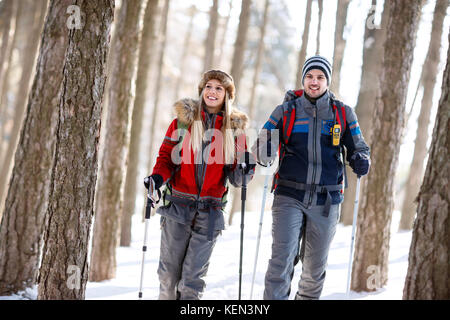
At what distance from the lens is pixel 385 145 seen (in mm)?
5629

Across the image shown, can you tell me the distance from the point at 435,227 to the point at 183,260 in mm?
2176

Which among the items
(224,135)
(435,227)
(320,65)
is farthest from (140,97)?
(435,227)

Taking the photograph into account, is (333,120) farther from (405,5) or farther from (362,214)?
(405,5)

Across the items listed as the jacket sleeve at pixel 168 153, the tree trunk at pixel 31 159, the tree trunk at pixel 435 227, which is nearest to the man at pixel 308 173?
the tree trunk at pixel 435 227

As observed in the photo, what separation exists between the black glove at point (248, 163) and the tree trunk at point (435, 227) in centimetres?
147

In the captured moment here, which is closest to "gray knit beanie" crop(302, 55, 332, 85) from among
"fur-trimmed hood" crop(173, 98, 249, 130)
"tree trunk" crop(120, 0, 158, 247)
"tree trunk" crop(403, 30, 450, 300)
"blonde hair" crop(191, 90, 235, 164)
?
"fur-trimmed hood" crop(173, 98, 249, 130)

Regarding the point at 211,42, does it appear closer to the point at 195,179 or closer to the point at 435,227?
the point at 195,179

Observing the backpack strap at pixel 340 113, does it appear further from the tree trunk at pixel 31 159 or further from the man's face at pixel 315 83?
the tree trunk at pixel 31 159

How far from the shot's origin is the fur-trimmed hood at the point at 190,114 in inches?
153

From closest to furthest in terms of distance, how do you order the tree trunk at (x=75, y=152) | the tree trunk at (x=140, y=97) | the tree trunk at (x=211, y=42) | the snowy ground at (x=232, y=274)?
the tree trunk at (x=75, y=152), the snowy ground at (x=232, y=274), the tree trunk at (x=140, y=97), the tree trunk at (x=211, y=42)

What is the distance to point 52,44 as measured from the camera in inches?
196

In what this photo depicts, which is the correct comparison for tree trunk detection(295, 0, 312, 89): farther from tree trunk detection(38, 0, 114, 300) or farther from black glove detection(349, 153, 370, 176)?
tree trunk detection(38, 0, 114, 300)

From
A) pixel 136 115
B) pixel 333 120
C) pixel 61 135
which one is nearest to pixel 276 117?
pixel 333 120

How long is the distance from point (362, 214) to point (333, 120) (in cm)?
233
